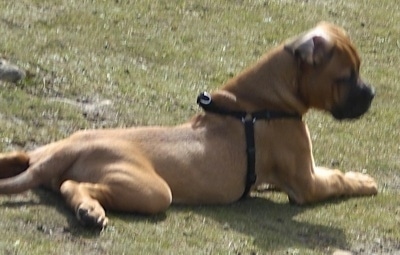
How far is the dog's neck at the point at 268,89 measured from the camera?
805 centimetres

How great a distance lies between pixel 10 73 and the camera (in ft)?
32.2

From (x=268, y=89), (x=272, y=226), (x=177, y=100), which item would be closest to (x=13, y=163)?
(x=272, y=226)

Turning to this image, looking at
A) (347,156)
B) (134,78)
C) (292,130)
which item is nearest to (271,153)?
(292,130)

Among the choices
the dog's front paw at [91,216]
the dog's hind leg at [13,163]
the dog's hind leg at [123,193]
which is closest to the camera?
the dog's front paw at [91,216]

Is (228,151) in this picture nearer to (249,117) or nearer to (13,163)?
(249,117)

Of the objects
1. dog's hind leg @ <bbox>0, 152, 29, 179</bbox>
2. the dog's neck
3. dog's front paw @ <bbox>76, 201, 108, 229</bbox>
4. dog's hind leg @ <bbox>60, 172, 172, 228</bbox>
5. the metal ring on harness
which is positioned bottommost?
dog's hind leg @ <bbox>0, 152, 29, 179</bbox>

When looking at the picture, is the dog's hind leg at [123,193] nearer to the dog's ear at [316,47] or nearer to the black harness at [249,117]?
the black harness at [249,117]

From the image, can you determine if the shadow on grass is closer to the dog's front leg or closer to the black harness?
the dog's front leg

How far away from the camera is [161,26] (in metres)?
12.5

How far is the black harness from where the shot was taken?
312 inches

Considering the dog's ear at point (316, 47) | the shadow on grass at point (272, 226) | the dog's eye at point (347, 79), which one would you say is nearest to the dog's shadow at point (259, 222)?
the shadow on grass at point (272, 226)

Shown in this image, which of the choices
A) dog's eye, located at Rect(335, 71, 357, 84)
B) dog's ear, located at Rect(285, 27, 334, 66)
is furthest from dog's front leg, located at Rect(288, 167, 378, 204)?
dog's ear, located at Rect(285, 27, 334, 66)

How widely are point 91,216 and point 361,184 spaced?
→ 96.0 inches

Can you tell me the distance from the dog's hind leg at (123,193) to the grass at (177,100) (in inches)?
3.2
